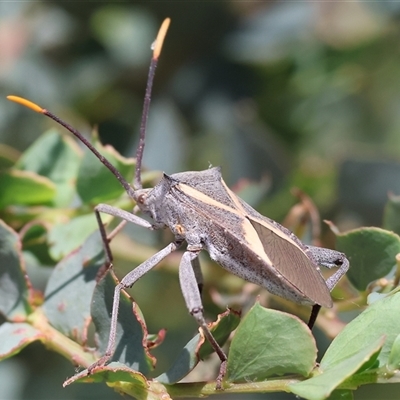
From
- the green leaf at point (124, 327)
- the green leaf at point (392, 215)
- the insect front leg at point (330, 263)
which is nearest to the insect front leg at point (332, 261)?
the insect front leg at point (330, 263)

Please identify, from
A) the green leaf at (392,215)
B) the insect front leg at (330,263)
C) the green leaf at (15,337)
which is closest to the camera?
the green leaf at (15,337)

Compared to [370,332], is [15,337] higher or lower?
lower

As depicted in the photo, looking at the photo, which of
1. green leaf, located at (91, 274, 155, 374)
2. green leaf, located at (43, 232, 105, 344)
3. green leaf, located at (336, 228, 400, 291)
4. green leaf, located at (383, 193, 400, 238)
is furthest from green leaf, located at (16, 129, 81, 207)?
green leaf, located at (383, 193, 400, 238)

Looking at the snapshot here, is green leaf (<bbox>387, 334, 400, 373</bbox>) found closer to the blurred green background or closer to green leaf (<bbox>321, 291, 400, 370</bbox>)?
green leaf (<bbox>321, 291, 400, 370</bbox>)

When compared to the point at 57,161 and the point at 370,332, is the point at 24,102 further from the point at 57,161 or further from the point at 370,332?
the point at 370,332

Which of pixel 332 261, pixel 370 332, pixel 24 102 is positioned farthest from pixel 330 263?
pixel 24 102

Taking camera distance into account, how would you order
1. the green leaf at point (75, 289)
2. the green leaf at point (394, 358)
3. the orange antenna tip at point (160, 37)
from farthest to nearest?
the orange antenna tip at point (160, 37)
the green leaf at point (75, 289)
the green leaf at point (394, 358)

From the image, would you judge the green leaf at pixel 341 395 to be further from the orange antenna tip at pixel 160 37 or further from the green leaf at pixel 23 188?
the orange antenna tip at pixel 160 37
